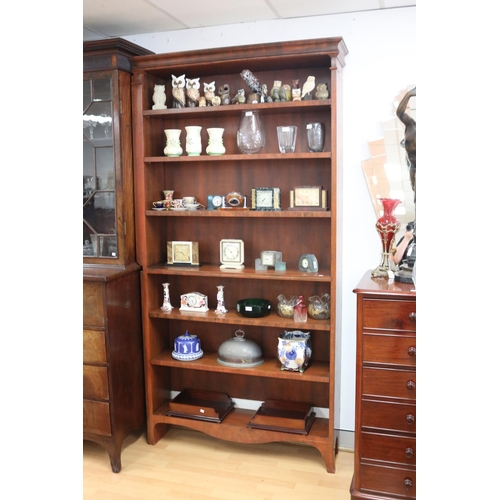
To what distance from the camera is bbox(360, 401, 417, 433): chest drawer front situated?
2275mm

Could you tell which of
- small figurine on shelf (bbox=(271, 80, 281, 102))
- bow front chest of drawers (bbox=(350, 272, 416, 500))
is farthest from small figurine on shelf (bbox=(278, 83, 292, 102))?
bow front chest of drawers (bbox=(350, 272, 416, 500))

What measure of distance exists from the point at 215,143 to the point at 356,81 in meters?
0.83

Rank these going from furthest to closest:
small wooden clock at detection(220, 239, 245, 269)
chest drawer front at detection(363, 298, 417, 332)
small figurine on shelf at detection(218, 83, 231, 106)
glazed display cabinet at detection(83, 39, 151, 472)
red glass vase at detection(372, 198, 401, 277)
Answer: small wooden clock at detection(220, 239, 245, 269)
small figurine on shelf at detection(218, 83, 231, 106)
glazed display cabinet at detection(83, 39, 151, 472)
red glass vase at detection(372, 198, 401, 277)
chest drawer front at detection(363, 298, 417, 332)

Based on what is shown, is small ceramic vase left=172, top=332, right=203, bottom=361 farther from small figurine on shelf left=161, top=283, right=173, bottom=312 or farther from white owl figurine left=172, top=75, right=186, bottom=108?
white owl figurine left=172, top=75, right=186, bottom=108

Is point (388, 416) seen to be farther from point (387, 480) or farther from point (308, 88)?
point (308, 88)

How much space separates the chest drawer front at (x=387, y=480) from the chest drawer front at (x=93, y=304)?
1.47 metres

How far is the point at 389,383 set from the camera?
2293 millimetres

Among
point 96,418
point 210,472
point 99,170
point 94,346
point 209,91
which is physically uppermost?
point 209,91

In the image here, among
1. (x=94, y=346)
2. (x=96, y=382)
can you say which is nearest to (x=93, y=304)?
(x=94, y=346)

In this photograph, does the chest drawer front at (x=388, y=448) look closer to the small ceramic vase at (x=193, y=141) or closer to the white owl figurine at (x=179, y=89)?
the small ceramic vase at (x=193, y=141)
